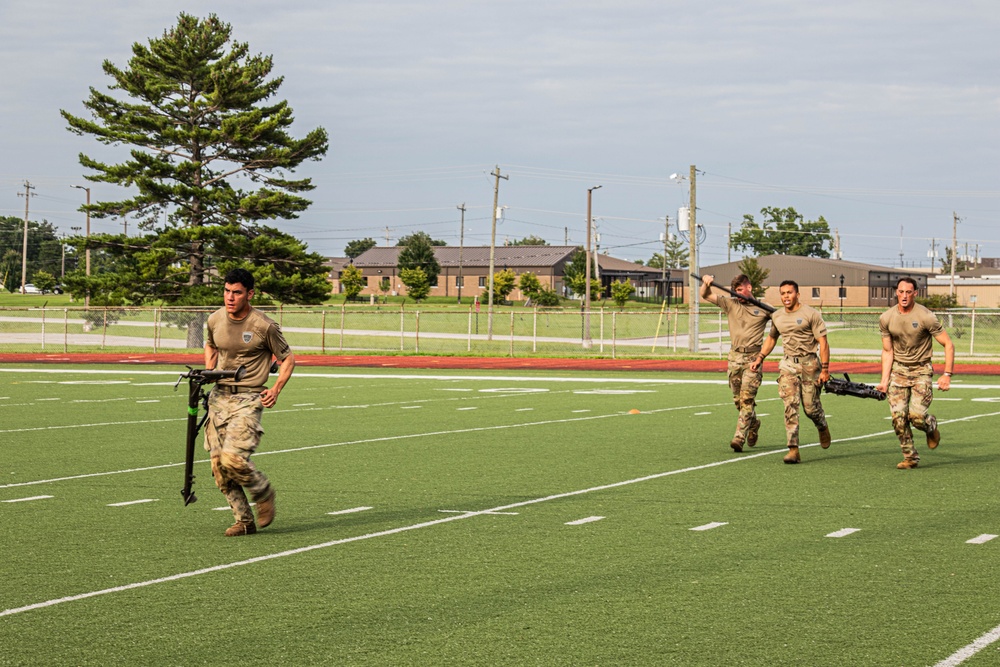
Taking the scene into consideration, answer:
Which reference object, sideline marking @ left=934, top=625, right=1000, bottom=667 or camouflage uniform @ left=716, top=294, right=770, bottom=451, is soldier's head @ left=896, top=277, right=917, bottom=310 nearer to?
camouflage uniform @ left=716, top=294, right=770, bottom=451

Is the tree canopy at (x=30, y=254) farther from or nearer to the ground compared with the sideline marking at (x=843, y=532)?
farther from the ground

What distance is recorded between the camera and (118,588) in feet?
24.1

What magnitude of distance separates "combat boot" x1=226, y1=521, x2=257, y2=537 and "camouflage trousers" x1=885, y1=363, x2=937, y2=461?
7.13 metres

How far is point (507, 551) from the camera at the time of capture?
28.0ft

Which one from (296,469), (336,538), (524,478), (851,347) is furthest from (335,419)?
(851,347)

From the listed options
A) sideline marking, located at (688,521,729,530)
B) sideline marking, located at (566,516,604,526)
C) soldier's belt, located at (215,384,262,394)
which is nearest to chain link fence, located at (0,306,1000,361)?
sideline marking, located at (566,516,604,526)

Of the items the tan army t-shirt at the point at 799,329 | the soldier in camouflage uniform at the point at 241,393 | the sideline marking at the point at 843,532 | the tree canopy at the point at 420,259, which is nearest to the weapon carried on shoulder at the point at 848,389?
the tan army t-shirt at the point at 799,329

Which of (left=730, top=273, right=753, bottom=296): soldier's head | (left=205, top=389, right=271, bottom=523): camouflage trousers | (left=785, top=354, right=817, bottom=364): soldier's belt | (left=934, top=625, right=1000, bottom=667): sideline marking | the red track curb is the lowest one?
the red track curb

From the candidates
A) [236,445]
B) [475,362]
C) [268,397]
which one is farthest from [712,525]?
[475,362]

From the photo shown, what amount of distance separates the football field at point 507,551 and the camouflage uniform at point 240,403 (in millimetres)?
407

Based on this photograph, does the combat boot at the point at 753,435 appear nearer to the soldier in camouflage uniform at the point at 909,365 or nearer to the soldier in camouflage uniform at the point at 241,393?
the soldier in camouflage uniform at the point at 909,365

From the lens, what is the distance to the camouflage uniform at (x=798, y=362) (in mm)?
13664

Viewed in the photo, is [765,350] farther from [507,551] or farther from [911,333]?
[507,551]

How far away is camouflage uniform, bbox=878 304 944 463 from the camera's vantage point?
1304 centimetres
